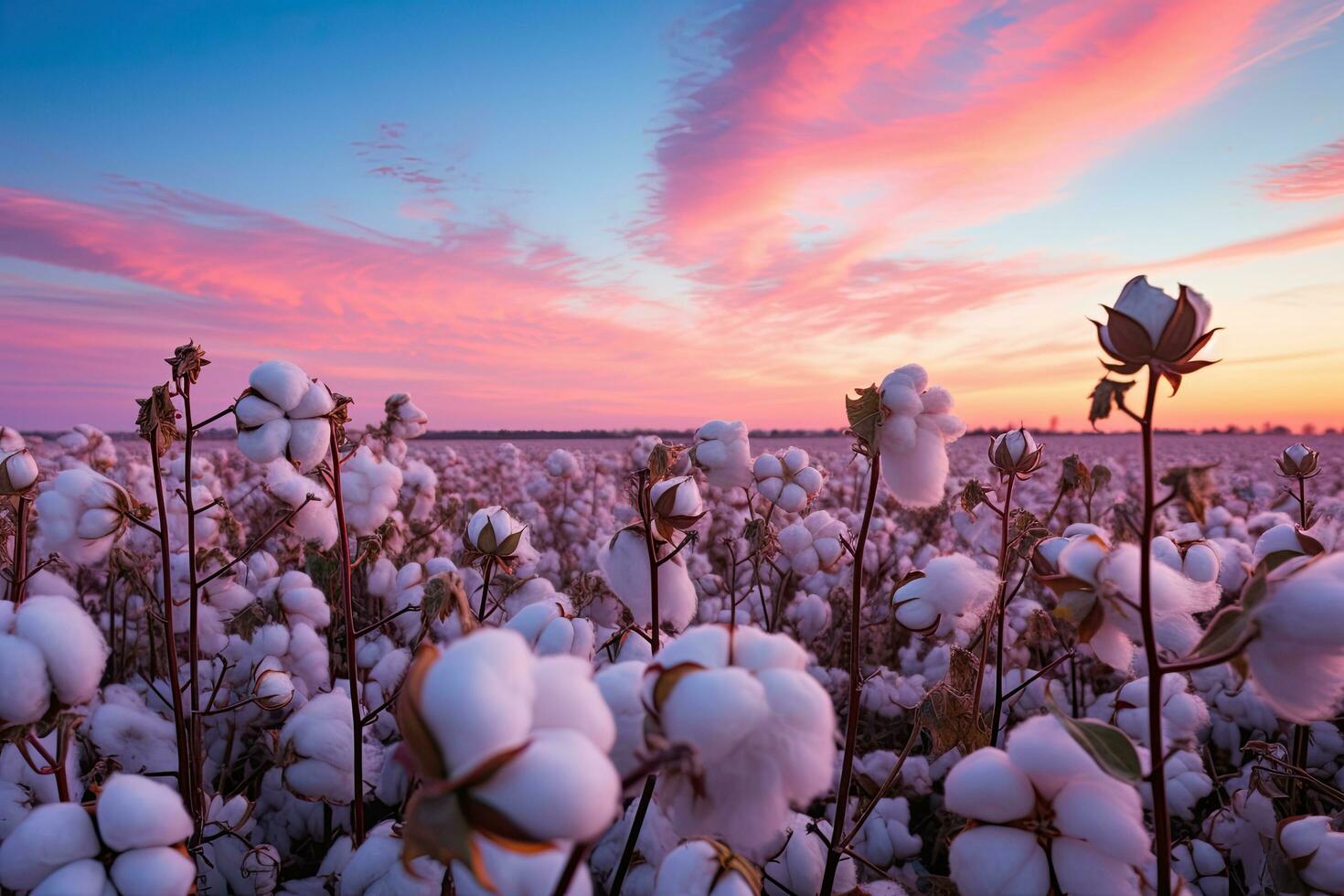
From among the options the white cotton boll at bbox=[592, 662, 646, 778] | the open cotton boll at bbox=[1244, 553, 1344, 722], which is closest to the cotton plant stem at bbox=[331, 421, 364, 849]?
the white cotton boll at bbox=[592, 662, 646, 778]

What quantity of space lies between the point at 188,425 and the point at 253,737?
2.33 meters

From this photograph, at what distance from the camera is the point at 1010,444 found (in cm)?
231

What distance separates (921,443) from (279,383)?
57.0 inches

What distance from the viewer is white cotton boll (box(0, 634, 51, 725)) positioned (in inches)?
44.5

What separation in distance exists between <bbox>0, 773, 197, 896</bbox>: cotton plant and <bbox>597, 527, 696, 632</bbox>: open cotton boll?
0.94m

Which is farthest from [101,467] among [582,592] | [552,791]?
[552,791]

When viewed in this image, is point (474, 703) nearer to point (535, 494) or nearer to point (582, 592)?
point (582, 592)

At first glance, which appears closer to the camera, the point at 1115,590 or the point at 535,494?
the point at 1115,590

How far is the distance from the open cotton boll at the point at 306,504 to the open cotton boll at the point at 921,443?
1531 millimetres

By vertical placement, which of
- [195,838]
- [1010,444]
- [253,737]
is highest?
[1010,444]

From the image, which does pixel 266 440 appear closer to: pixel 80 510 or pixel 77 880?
pixel 80 510

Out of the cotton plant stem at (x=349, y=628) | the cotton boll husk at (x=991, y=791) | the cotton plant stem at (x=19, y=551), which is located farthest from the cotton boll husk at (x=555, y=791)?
the cotton plant stem at (x=19, y=551)

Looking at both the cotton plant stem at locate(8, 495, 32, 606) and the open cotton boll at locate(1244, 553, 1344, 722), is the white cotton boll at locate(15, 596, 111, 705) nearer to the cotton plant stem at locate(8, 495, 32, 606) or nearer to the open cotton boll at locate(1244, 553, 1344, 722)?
the cotton plant stem at locate(8, 495, 32, 606)

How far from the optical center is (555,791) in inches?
22.7
